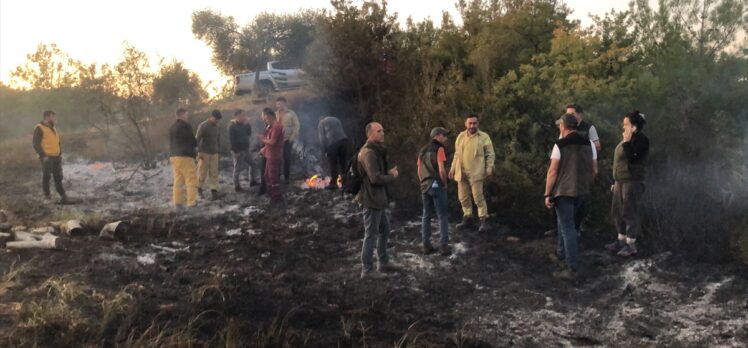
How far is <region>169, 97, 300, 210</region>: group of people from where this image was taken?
9070mm

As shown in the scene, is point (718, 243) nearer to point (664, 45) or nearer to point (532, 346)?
point (532, 346)

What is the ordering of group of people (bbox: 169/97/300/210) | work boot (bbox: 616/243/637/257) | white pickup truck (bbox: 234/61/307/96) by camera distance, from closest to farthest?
work boot (bbox: 616/243/637/257) < group of people (bbox: 169/97/300/210) < white pickup truck (bbox: 234/61/307/96)

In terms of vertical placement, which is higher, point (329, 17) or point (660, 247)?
point (329, 17)

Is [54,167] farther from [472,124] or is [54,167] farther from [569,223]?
[569,223]

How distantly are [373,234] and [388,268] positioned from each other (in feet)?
2.12

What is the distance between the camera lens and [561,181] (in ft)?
19.3

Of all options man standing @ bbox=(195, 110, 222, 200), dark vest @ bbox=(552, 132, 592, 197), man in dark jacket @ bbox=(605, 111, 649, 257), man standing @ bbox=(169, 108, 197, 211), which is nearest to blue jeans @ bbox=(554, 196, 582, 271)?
dark vest @ bbox=(552, 132, 592, 197)

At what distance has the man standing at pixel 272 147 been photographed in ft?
31.7

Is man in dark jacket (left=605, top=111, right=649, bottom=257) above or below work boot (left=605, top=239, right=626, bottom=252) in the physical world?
above

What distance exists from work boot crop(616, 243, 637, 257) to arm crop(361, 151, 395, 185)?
3.16 metres

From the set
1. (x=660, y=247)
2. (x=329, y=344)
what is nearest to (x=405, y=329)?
(x=329, y=344)

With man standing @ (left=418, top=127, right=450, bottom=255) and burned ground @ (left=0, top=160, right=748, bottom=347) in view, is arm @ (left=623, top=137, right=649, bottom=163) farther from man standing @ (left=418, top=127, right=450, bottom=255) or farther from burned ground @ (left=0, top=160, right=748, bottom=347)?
man standing @ (left=418, top=127, right=450, bottom=255)

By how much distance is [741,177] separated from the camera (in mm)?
7293

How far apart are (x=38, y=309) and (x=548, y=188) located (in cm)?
496
